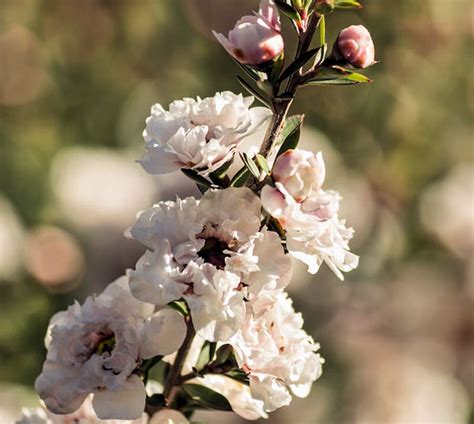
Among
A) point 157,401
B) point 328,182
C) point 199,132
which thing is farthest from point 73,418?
point 328,182

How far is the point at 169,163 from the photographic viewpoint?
36cm

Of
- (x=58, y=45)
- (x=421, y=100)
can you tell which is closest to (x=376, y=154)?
(x=421, y=100)

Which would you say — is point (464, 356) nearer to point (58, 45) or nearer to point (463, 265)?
point (463, 265)

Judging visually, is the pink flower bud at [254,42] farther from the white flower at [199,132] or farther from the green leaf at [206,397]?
the green leaf at [206,397]

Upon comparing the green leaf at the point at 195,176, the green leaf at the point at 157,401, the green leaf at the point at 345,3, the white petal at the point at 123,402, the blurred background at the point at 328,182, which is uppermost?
the green leaf at the point at 345,3

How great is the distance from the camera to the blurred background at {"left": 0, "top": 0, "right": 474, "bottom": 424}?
0.90 m

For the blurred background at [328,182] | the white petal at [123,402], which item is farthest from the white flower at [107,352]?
the blurred background at [328,182]

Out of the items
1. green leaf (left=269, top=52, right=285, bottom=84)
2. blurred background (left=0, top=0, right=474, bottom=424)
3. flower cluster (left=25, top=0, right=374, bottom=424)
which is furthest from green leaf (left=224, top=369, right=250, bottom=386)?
blurred background (left=0, top=0, right=474, bottom=424)

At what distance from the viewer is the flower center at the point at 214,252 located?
35 centimetres

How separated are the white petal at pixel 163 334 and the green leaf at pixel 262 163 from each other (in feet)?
0.23

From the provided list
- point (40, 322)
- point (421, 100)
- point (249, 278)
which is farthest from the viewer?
point (421, 100)

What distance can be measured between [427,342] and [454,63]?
0.35 metres

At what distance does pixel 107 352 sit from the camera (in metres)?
0.38

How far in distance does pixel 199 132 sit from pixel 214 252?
5cm
